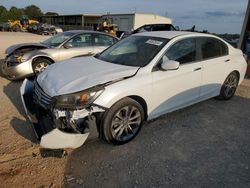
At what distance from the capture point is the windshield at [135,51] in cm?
410

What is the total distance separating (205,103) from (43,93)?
3.62 meters

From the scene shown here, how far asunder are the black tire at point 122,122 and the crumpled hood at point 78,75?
405 mm

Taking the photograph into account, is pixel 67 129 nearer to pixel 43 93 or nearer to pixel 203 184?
pixel 43 93

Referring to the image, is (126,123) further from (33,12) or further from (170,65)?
(33,12)

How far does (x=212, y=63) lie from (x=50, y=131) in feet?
11.0

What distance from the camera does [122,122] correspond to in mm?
3693

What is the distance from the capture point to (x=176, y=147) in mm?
3787

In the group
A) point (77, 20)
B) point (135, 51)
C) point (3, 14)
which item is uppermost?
point (135, 51)

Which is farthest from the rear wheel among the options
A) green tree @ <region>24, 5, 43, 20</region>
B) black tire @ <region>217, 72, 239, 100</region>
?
green tree @ <region>24, 5, 43, 20</region>

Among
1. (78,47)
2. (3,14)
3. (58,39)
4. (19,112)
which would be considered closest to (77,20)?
(3,14)

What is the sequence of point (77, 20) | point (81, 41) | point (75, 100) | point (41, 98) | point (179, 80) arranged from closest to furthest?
point (75, 100) < point (41, 98) < point (179, 80) < point (81, 41) < point (77, 20)

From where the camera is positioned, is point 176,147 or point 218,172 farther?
point 176,147

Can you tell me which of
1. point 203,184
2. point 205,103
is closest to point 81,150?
point 203,184

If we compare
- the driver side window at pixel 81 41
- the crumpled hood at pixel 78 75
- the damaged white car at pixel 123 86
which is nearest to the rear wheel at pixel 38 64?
the driver side window at pixel 81 41
